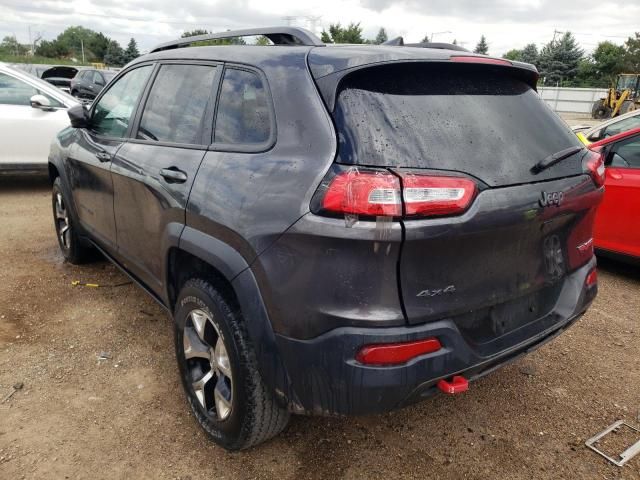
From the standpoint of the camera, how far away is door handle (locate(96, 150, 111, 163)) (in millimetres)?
3248

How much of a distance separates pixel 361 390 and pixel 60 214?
3824 mm

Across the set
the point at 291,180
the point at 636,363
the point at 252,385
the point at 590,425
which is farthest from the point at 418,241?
the point at 636,363

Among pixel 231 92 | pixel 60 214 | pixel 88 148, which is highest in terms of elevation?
pixel 231 92

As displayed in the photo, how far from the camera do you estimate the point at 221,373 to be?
231 cm

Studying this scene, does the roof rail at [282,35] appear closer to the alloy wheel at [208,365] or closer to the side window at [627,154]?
the alloy wheel at [208,365]

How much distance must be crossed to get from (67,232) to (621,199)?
480cm

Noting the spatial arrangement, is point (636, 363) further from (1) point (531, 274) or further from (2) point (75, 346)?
(2) point (75, 346)

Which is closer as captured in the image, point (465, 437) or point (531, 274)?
point (531, 274)

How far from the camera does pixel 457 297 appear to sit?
1.88m

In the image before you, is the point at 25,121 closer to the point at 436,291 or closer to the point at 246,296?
the point at 246,296

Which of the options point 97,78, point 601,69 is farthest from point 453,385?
point 601,69

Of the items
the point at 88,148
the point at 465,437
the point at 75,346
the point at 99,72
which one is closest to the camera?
the point at 465,437

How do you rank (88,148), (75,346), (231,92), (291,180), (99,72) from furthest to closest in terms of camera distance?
(99,72), (88,148), (75,346), (231,92), (291,180)

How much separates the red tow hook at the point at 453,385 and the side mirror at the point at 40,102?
23.0ft
